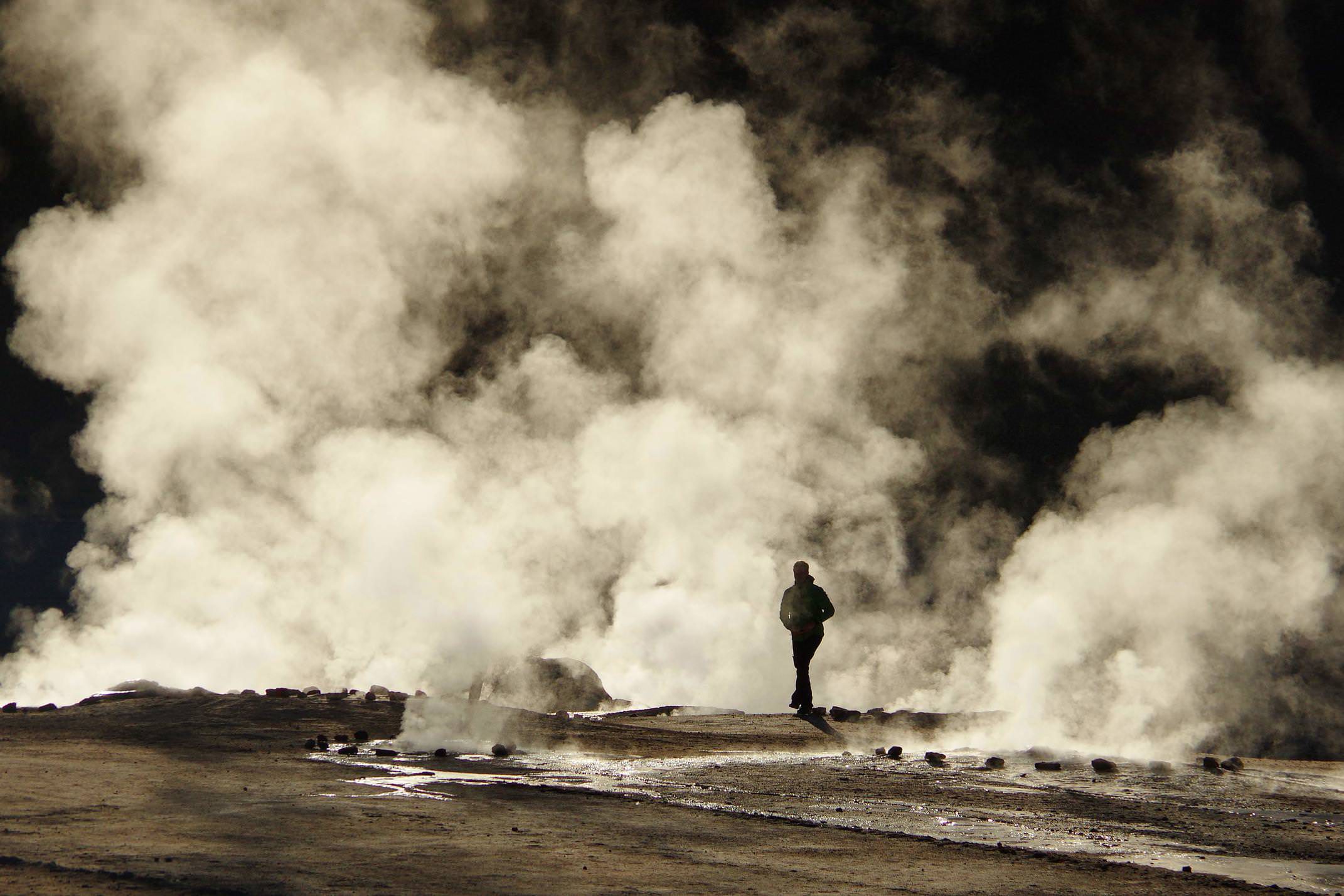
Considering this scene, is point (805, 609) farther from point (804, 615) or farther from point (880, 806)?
point (880, 806)

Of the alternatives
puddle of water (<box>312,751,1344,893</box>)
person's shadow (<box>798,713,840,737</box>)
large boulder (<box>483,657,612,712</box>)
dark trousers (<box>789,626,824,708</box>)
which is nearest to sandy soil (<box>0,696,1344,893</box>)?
puddle of water (<box>312,751,1344,893</box>)

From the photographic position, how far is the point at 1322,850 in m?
4.82

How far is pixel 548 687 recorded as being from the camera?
14.8 meters

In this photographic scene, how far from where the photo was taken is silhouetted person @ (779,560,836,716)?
1101cm

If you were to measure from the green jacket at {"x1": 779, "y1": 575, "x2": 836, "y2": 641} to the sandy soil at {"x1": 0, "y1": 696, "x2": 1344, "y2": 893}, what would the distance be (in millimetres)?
2443

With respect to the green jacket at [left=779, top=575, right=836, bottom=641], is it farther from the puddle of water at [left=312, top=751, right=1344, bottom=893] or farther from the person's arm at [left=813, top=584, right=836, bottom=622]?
the puddle of water at [left=312, top=751, right=1344, bottom=893]

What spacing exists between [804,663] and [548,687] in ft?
15.2

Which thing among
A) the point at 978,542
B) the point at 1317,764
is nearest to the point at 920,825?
the point at 1317,764

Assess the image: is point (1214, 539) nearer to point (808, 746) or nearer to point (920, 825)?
point (808, 746)

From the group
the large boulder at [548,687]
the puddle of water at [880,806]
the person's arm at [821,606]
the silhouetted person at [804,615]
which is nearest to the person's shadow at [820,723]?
the silhouetted person at [804,615]

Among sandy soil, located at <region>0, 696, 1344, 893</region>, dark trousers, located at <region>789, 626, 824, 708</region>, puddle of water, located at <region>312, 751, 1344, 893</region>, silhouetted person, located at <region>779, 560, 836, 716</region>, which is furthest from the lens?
silhouetted person, located at <region>779, 560, 836, 716</region>

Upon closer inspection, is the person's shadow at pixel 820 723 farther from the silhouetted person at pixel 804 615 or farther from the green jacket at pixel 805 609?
the green jacket at pixel 805 609

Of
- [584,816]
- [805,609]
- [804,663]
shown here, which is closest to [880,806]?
[584,816]

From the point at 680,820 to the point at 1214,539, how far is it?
1066 centimetres
